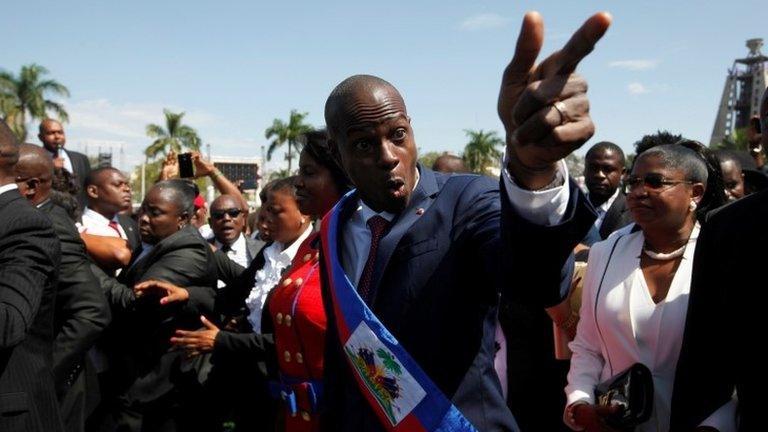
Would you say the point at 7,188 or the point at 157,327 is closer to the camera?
the point at 7,188

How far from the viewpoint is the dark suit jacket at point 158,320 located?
13.8ft

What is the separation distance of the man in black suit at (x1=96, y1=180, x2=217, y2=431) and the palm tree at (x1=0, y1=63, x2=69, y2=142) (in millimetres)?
42659

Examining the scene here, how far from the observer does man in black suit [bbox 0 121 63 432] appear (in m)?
2.52

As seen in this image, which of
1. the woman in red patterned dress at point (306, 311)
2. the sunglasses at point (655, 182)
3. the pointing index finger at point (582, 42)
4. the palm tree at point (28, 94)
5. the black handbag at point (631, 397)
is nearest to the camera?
the pointing index finger at point (582, 42)

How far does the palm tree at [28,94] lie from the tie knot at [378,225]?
148 ft

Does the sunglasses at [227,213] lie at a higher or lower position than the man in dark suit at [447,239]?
lower

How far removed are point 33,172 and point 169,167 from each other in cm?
311

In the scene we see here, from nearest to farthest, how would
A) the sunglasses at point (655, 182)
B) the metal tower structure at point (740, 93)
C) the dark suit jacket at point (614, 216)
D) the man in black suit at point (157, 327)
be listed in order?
the sunglasses at point (655, 182) → the man in black suit at point (157, 327) → the dark suit jacket at point (614, 216) → the metal tower structure at point (740, 93)

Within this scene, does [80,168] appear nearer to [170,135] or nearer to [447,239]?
[447,239]

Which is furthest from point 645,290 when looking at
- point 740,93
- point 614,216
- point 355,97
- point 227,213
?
point 740,93

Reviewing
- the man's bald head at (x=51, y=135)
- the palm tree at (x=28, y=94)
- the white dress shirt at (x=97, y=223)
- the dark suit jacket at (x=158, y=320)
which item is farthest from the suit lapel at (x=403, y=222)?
the palm tree at (x=28, y=94)

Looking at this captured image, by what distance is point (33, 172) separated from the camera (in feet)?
13.6

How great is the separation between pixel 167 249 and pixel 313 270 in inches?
68.1

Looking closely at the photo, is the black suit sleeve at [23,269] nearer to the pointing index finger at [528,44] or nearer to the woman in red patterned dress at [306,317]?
the woman in red patterned dress at [306,317]
